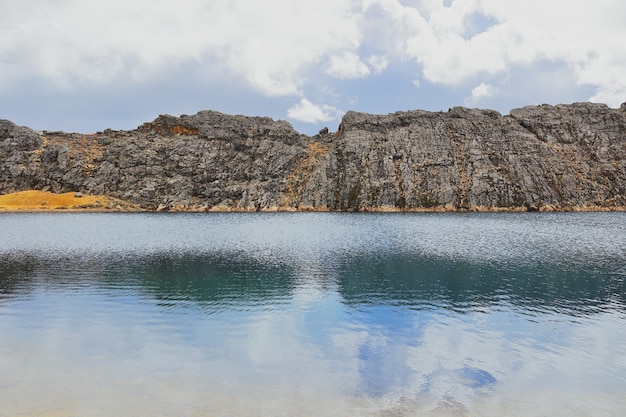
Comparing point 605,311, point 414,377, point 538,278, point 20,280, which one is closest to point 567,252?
point 538,278

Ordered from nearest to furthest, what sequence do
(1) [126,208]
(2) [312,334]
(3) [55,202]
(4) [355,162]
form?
(2) [312,334] → (3) [55,202] → (1) [126,208] → (4) [355,162]

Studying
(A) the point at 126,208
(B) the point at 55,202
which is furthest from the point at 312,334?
(B) the point at 55,202

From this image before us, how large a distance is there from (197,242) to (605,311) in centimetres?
5160

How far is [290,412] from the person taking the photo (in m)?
14.4

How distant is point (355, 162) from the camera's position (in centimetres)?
14400

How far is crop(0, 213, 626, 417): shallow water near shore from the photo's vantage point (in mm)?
15539

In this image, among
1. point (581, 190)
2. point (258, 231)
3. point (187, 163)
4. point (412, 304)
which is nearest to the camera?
point (412, 304)

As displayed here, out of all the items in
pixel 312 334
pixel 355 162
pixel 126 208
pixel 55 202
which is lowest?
pixel 312 334

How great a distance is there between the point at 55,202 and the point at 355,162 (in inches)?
4102

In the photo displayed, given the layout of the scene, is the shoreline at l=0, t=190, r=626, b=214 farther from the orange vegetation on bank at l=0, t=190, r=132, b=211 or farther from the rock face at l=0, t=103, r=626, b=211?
the rock face at l=0, t=103, r=626, b=211

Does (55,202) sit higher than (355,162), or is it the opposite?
(355,162)

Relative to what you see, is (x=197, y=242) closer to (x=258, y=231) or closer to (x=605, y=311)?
(x=258, y=231)

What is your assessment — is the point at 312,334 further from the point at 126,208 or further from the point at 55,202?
the point at 55,202

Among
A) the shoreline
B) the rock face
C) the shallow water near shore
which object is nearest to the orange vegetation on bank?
the shoreline
